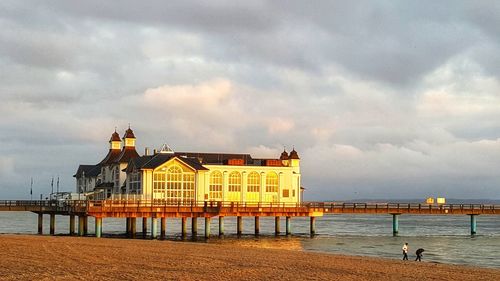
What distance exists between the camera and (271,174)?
235 ft

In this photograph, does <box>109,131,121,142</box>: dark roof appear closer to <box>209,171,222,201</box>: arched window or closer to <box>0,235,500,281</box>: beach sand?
<box>209,171,222,201</box>: arched window

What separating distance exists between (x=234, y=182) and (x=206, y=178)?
339cm

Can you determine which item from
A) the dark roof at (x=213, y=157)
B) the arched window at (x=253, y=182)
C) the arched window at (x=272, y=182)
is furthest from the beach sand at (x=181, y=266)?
the dark roof at (x=213, y=157)

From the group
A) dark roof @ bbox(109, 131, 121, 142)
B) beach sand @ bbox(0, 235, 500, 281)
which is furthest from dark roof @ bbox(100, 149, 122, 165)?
beach sand @ bbox(0, 235, 500, 281)

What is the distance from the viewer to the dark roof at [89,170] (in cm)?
8644

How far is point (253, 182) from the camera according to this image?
70562 millimetres

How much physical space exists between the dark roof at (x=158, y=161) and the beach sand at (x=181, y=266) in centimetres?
2699

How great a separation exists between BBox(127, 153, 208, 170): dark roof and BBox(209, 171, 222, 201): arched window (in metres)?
2.17

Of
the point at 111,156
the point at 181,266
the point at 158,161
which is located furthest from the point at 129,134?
the point at 181,266

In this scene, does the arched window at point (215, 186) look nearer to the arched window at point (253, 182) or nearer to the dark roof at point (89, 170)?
the arched window at point (253, 182)

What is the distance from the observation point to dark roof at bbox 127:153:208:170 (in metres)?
65.4

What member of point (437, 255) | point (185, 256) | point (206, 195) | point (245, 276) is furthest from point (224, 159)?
point (245, 276)

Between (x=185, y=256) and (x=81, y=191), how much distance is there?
6045 centimetres

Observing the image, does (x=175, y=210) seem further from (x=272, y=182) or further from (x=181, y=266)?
(x=181, y=266)
